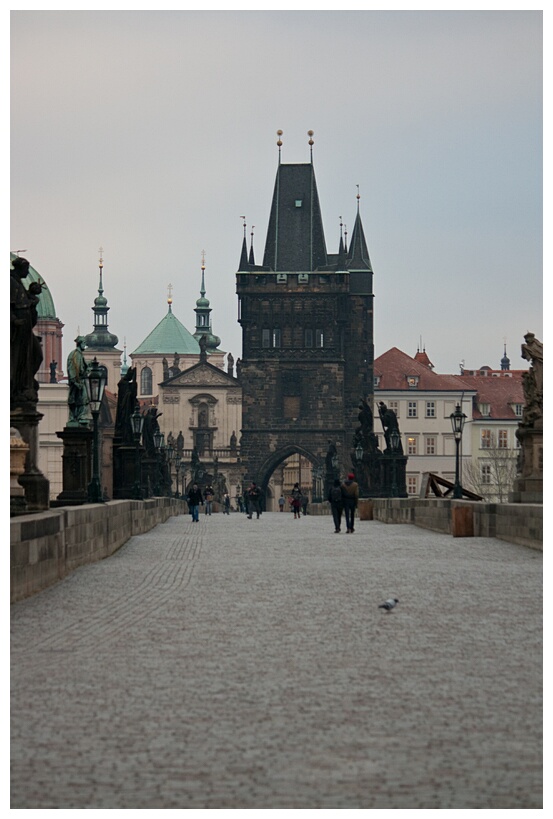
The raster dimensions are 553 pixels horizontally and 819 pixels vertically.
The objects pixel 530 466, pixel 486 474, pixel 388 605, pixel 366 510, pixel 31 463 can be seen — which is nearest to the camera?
pixel 388 605

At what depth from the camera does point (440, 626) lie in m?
12.1

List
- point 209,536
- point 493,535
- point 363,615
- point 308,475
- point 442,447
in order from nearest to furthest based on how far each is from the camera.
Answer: point 363,615 → point 493,535 → point 209,536 → point 442,447 → point 308,475

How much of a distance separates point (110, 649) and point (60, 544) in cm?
637

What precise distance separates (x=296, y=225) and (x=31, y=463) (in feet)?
334

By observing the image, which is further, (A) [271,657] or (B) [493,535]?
(B) [493,535]

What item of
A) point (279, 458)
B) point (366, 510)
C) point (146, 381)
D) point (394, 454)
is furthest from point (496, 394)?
point (366, 510)

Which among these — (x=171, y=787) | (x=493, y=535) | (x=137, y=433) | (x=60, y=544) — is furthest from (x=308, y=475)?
(x=171, y=787)

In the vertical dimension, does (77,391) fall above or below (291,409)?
below

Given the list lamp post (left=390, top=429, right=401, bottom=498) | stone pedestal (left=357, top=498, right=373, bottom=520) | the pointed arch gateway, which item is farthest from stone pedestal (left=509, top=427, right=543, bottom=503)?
the pointed arch gateway

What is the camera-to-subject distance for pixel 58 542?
16.8 meters

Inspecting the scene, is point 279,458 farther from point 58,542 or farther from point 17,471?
point 17,471

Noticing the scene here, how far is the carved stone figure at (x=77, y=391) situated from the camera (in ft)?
87.9
